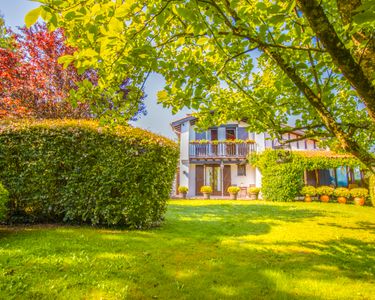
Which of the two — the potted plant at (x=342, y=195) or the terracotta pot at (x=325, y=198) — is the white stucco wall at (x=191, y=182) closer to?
Answer: the terracotta pot at (x=325, y=198)

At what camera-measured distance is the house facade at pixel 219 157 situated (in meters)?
23.0

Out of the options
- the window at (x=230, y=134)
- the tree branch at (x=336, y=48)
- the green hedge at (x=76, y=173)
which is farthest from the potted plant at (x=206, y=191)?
the tree branch at (x=336, y=48)

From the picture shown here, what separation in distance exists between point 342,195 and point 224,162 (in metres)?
10.4

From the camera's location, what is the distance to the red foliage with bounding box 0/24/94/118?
13.2 meters

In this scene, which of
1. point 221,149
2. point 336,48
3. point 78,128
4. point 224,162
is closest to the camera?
point 336,48

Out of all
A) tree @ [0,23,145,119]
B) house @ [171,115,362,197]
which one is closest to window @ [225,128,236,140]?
house @ [171,115,362,197]

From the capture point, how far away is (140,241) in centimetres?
527

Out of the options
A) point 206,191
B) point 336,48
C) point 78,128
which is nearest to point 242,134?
point 206,191

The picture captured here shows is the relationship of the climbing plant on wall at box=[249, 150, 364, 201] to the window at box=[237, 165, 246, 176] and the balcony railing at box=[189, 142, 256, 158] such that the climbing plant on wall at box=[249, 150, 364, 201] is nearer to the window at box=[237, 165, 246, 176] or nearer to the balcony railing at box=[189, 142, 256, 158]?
the balcony railing at box=[189, 142, 256, 158]

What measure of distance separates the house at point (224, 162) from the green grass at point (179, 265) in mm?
16748

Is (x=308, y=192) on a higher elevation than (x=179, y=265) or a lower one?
higher

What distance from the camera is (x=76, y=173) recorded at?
A: 20.6 feet

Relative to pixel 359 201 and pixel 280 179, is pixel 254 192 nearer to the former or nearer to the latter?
pixel 280 179

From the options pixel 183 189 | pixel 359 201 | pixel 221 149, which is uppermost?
pixel 221 149
